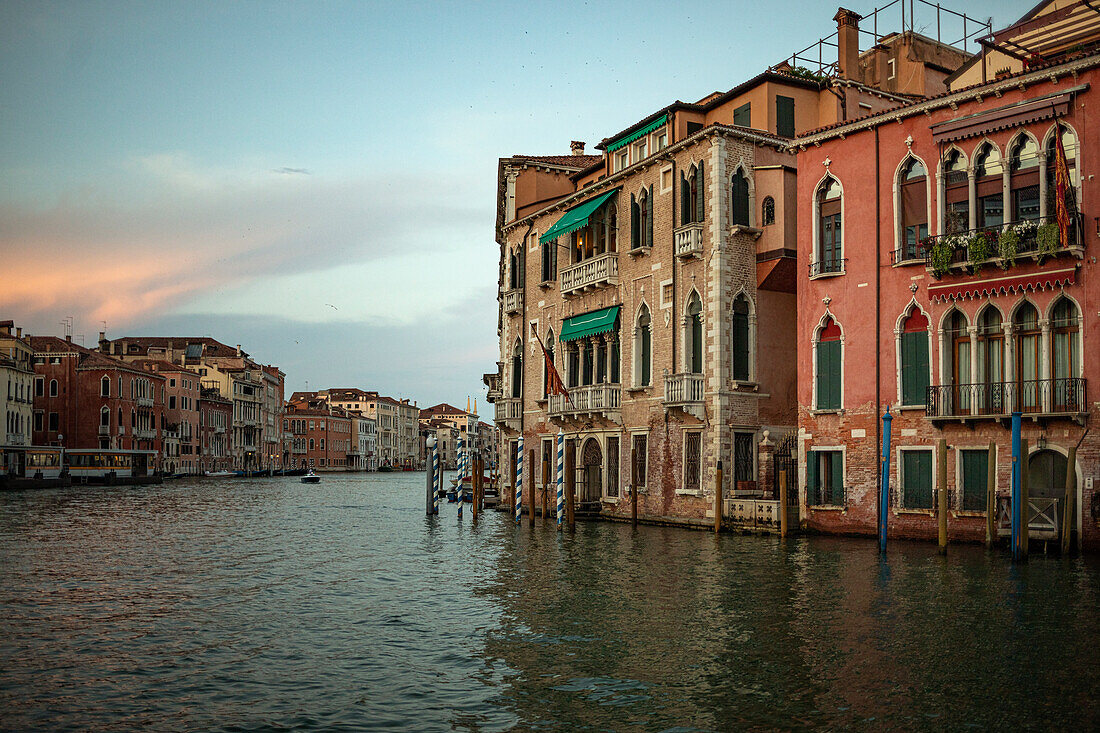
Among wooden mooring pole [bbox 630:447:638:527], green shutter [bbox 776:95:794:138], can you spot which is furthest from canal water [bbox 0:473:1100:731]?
green shutter [bbox 776:95:794:138]

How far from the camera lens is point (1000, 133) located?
20.2m

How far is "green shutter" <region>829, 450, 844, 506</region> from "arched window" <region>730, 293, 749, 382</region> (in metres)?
3.76

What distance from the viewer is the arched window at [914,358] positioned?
21641 millimetres

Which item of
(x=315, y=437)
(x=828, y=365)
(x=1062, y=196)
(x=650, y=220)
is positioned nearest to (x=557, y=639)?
(x=1062, y=196)

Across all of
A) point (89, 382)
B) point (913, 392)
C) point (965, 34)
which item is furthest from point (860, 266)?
point (89, 382)

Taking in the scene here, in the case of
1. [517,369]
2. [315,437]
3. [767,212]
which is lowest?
[315,437]

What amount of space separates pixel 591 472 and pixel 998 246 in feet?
49.2

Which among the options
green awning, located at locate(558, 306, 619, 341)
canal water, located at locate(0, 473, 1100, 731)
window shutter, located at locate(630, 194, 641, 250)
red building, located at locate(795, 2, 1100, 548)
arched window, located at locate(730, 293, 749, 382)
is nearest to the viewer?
canal water, located at locate(0, 473, 1100, 731)

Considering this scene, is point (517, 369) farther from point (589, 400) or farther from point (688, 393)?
point (688, 393)

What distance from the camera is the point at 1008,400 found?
1988cm

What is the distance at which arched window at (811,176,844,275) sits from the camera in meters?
23.8

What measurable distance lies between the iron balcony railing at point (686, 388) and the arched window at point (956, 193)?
7.59 m

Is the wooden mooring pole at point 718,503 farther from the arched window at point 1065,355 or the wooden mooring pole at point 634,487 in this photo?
the arched window at point 1065,355

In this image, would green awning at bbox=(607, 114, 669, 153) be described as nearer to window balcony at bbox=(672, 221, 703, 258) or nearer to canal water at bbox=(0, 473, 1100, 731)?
window balcony at bbox=(672, 221, 703, 258)
